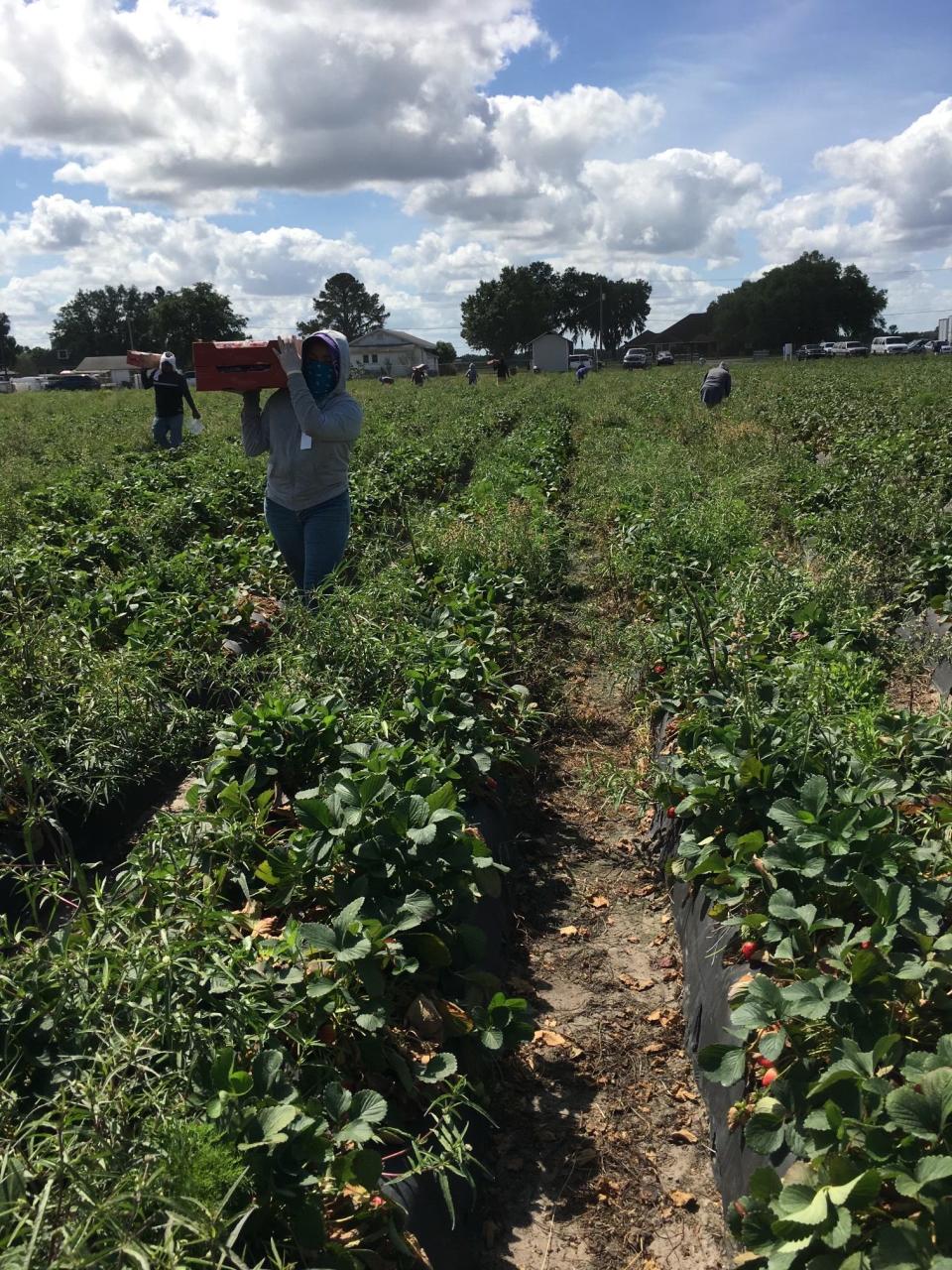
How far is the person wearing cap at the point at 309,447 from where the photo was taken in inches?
197

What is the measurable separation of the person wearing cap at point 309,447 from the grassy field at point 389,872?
0.43 m

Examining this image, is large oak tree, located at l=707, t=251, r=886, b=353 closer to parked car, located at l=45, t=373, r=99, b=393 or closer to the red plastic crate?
parked car, located at l=45, t=373, r=99, b=393

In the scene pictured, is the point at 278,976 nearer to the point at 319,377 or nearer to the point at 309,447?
the point at 309,447

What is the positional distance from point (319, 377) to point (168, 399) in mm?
9713

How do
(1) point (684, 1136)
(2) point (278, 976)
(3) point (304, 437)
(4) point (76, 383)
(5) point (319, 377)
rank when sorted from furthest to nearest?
(4) point (76, 383) → (5) point (319, 377) → (3) point (304, 437) → (1) point (684, 1136) → (2) point (278, 976)

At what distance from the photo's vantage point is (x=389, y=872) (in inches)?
108

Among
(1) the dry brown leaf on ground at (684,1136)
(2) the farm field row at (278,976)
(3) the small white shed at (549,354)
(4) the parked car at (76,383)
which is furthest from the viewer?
(3) the small white shed at (549,354)

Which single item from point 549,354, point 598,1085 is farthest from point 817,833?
point 549,354

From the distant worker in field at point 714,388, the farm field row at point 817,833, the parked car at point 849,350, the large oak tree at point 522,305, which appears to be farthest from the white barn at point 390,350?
the farm field row at point 817,833

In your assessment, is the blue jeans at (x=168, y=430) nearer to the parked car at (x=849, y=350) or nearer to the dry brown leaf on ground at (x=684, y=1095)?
the dry brown leaf on ground at (x=684, y=1095)

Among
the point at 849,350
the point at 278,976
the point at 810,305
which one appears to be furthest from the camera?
the point at 810,305

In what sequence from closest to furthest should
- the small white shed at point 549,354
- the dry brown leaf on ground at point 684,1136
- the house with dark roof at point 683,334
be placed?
the dry brown leaf on ground at point 684,1136
the small white shed at point 549,354
the house with dark roof at point 683,334

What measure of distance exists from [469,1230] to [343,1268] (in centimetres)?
69

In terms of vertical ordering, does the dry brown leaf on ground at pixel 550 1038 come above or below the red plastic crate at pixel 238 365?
below
